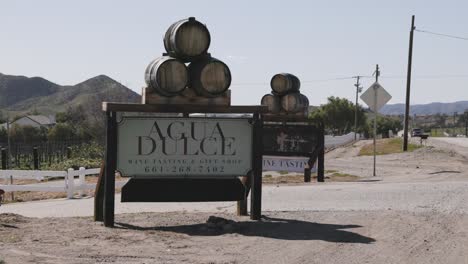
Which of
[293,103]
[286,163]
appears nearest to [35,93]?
[293,103]

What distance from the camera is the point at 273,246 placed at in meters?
8.71

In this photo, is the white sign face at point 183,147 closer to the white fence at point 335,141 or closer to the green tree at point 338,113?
the white fence at point 335,141

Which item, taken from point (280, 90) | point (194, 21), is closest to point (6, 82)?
point (280, 90)

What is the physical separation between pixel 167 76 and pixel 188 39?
0.64 m

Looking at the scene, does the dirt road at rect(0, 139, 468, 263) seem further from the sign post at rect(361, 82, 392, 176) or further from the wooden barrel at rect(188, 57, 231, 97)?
the sign post at rect(361, 82, 392, 176)

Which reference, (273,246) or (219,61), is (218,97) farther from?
(273,246)

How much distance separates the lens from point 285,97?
862 inches

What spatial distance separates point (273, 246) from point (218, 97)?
109 inches

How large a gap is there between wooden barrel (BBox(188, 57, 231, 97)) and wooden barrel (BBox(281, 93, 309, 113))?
37.3 feet

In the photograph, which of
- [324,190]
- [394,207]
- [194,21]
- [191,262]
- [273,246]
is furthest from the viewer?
[324,190]

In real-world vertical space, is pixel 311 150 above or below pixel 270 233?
above

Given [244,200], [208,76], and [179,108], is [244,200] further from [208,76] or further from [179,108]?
[208,76]

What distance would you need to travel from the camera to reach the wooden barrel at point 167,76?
10.1 meters

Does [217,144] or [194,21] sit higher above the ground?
[194,21]
